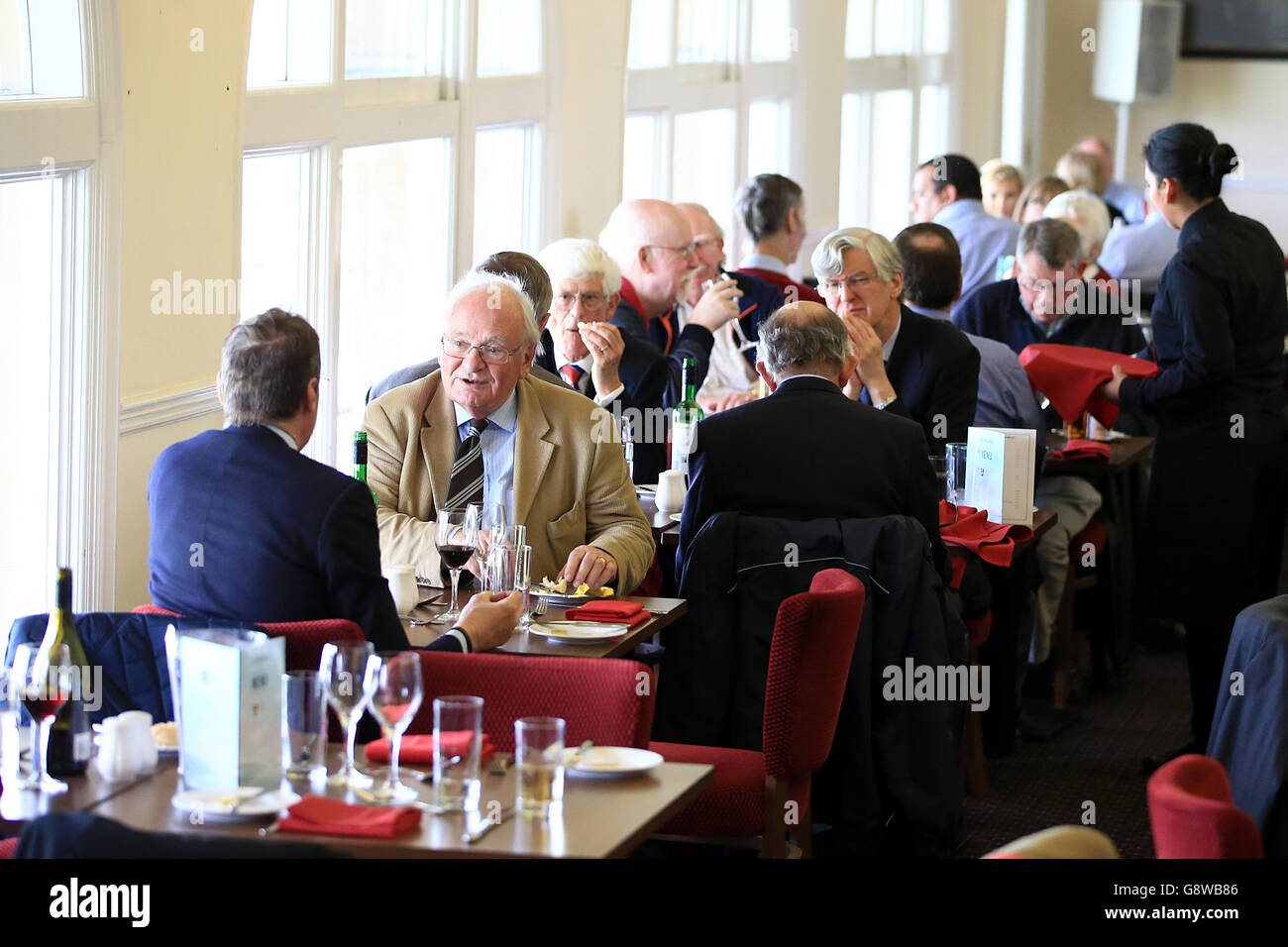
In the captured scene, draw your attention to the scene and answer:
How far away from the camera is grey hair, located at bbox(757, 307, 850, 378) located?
3.86 meters

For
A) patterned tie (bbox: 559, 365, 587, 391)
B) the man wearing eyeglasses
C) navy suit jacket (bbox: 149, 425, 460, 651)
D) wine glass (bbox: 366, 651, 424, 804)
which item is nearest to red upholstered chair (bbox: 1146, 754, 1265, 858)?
wine glass (bbox: 366, 651, 424, 804)

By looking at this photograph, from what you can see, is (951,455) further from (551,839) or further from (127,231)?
(551,839)

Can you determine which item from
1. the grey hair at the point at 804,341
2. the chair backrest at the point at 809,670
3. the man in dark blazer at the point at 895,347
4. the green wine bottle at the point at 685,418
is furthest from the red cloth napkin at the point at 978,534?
the chair backrest at the point at 809,670

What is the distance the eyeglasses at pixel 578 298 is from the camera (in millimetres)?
5031

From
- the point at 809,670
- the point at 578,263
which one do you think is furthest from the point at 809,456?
the point at 578,263

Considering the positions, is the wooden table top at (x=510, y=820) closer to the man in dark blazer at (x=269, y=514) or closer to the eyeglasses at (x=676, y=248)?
the man in dark blazer at (x=269, y=514)

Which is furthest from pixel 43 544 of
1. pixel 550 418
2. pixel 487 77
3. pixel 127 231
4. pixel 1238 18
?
pixel 1238 18

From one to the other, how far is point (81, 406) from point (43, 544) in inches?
14.0

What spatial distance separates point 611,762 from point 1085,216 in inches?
204

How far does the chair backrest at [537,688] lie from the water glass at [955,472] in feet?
6.86

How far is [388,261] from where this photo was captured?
5.70 m

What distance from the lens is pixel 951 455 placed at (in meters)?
4.64

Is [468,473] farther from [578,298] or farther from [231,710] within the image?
[231,710]
